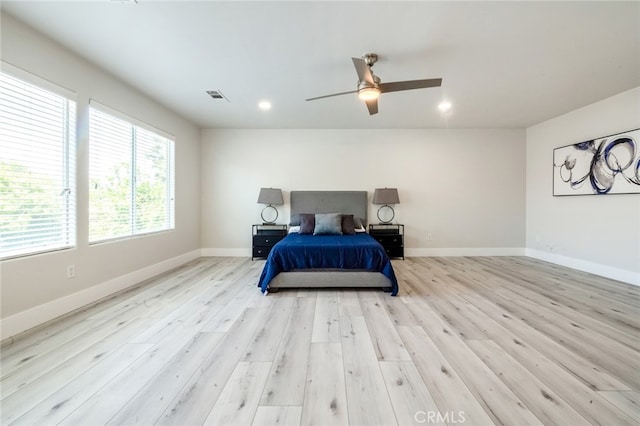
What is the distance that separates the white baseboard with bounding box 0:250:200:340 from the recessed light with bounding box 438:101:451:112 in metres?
5.20

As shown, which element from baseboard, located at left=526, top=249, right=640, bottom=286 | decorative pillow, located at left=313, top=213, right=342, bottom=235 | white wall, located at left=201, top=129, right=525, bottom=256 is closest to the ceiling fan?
decorative pillow, located at left=313, top=213, right=342, bottom=235

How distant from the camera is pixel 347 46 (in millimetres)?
2336

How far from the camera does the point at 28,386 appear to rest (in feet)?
4.73

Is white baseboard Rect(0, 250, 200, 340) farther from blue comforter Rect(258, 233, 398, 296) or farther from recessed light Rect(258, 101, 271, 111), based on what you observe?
recessed light Rect(258, 101, 271, 111)

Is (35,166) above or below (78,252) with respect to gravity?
above

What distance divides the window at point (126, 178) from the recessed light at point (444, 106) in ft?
15.1

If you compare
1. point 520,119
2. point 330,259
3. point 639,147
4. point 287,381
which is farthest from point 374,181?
point 287,381

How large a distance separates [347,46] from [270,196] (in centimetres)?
306

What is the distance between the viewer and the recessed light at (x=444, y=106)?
12.1ft

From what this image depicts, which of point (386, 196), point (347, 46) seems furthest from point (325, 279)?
point (347, 46)

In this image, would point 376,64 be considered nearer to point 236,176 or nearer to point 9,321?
point 236,176

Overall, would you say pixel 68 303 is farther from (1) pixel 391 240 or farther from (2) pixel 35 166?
(1) pixel 391 240

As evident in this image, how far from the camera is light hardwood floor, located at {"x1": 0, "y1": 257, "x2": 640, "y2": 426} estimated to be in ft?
4.20

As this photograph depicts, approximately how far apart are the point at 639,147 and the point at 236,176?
644 centimetres
